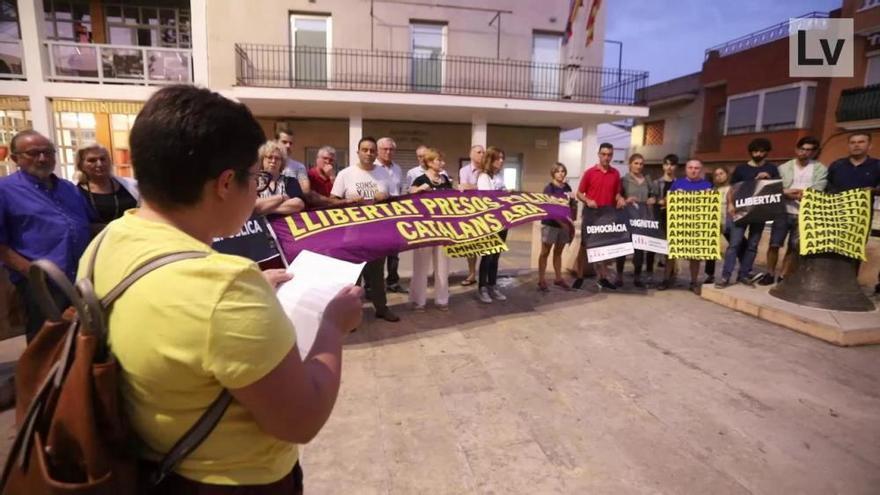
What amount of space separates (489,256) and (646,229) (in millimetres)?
2296

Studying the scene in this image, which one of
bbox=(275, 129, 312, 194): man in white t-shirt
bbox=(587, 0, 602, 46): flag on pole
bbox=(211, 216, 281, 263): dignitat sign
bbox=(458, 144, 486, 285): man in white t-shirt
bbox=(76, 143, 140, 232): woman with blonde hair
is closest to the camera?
bbox=(76, 143, 140, 232): woman with blonde hair

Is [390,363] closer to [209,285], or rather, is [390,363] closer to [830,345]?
[209,285]

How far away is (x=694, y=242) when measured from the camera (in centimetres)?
629

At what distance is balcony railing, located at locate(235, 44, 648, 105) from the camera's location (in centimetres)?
1429

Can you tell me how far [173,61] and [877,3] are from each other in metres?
22.8

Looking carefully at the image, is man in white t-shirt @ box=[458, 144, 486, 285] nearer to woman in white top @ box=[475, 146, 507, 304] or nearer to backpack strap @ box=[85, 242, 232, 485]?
woman in white top @ box=[475, 146, 507, 304]

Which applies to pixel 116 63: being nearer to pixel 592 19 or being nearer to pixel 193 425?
pixel 592 19

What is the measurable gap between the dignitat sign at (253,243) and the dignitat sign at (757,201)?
576 centimetres

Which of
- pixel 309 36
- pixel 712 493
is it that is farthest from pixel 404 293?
pixel 309 36

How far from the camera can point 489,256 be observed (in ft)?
19.4

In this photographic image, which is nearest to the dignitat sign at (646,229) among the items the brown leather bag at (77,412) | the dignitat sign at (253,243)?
the dignitat sign at (253,243)

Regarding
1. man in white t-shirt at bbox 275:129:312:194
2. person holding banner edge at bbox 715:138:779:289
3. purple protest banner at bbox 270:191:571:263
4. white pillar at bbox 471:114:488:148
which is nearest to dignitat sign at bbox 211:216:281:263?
purple protest banner at bbox 270:191:571:263

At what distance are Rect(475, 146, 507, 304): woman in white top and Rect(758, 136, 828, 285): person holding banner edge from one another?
3.58 m

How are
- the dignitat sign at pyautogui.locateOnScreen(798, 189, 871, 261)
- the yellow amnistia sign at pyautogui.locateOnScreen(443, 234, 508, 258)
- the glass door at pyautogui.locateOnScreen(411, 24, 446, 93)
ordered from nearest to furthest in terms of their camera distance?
the dignitat sign at pyautogui.locateOnScreen(798, 189, 871, 261) → the yellow amnistia sign at pyautogui.locateOnScreen(443, 234, 508, 258) → the glass door at pyautogui.locateOnScreen(411, 24, 446, 93)
